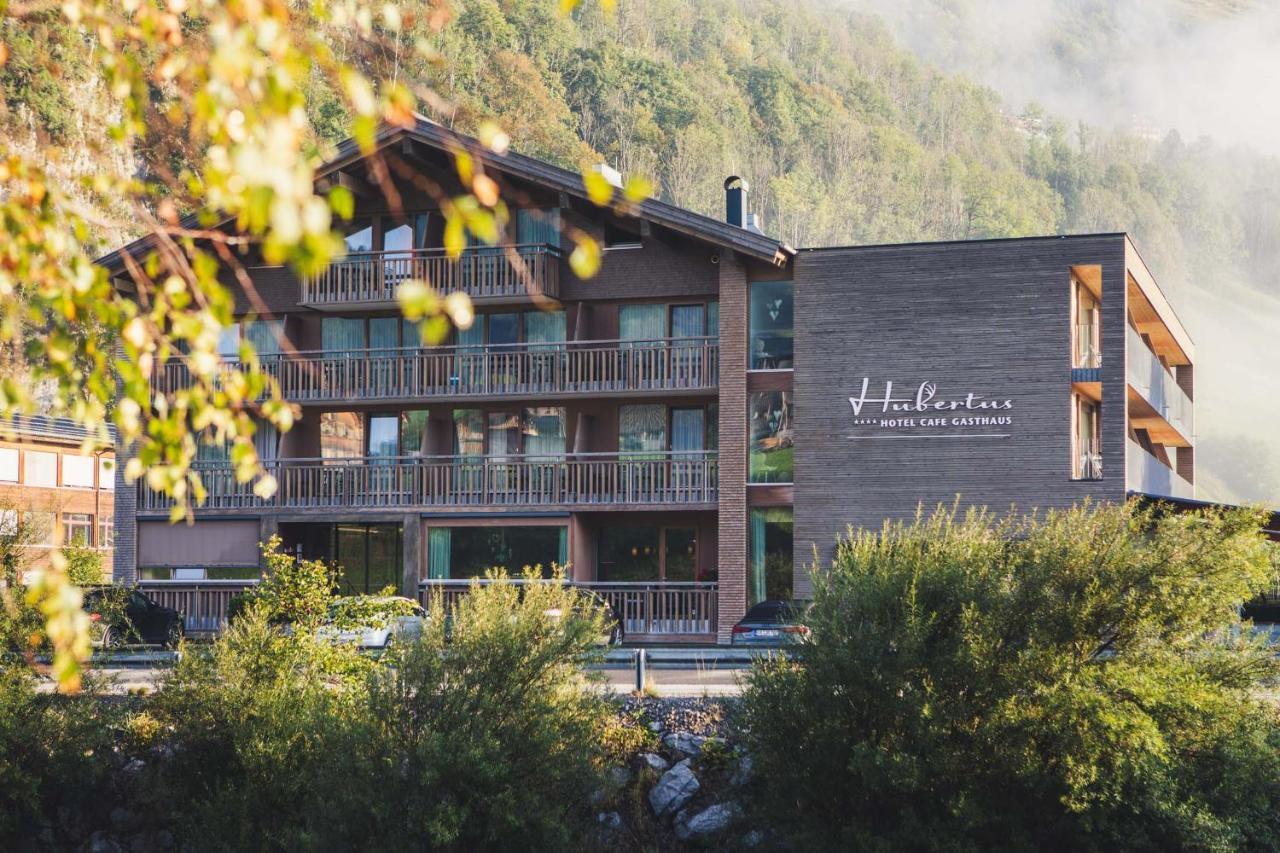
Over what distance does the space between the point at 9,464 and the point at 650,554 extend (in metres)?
33.0

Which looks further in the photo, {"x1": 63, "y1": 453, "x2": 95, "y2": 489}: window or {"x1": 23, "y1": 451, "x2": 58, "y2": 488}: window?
{"x1": 63, "y1": 453, "x2": 95, "y2": 489}: window

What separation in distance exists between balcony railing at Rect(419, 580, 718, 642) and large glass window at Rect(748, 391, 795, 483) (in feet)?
8.96

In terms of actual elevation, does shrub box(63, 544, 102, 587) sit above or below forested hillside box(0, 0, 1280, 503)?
below

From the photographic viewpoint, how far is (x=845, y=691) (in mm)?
22109

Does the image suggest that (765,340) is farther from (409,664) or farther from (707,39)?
(707,39)

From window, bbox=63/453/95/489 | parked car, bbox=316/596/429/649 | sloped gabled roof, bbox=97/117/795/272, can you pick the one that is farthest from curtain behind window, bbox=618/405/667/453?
window, bbox=63/453/95/489

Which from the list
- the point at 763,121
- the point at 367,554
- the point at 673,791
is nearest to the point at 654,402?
the point at 367,554

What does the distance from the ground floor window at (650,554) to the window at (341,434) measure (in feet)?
21.4

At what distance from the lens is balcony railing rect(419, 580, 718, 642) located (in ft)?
119

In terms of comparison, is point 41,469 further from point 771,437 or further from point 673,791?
point 673,791

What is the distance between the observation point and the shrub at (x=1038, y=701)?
20531 mm

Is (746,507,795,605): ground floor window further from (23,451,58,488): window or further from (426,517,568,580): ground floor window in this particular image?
(23,451,58,488): window

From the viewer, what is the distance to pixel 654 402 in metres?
38.0

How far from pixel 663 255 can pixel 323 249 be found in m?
32.1
